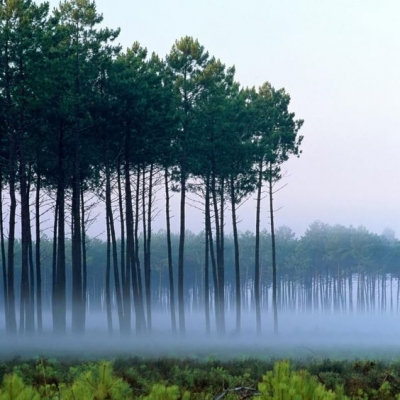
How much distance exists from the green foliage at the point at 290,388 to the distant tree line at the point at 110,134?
1022 inches

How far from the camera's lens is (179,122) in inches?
1512

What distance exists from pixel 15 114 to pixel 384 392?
23.7 meters

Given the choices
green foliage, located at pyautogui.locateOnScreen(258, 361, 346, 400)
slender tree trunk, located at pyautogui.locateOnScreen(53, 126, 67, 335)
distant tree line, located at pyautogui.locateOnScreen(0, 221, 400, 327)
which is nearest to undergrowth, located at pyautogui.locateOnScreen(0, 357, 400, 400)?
green foliage, located at pyautogui.locateOnScreen(258, 361, 346, 400)

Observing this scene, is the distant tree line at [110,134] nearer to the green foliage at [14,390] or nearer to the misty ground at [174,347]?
the misty ground at [174,347]

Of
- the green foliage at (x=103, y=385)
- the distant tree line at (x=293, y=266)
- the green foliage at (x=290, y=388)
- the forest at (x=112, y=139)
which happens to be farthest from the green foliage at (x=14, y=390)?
the distant tree line at (x=293, y=266)

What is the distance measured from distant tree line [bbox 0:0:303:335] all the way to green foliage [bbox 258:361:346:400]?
2597 cm

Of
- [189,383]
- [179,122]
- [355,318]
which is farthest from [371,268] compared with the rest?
[189,383]

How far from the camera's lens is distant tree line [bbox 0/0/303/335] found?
99.3 feet

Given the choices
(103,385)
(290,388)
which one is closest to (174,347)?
(103,385)

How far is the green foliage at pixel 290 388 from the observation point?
397cm

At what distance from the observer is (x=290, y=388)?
4.00 m

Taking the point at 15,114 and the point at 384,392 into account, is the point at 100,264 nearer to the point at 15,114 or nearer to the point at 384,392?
the point at 15,114

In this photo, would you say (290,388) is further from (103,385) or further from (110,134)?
(110,134)

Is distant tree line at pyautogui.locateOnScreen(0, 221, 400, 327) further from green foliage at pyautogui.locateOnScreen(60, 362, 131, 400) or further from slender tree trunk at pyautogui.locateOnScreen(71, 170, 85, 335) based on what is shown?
green foliage at pyautogui.locateOnScreen(60, 362, 131, 400)
